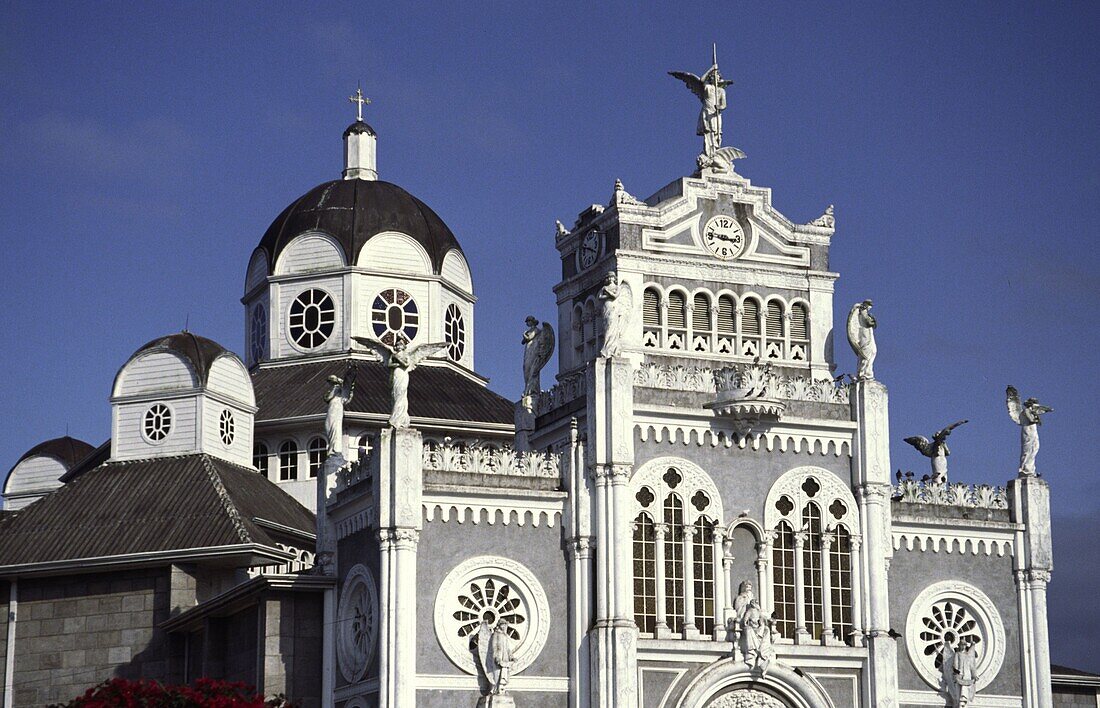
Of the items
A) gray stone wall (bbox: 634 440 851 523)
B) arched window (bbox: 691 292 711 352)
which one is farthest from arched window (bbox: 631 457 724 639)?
arched window (bbox: 691 292 711 352)

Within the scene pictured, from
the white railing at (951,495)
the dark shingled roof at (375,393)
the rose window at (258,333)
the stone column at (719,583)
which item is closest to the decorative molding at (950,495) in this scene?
the white railing at (951,495)

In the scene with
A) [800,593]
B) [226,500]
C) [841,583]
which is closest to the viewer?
[800,593]

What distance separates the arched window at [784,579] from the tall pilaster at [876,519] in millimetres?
1935

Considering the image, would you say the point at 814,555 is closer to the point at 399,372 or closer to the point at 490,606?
the point at 490,606

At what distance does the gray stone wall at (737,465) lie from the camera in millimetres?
57250

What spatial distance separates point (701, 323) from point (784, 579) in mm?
7744

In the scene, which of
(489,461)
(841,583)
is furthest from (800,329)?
(489,461)

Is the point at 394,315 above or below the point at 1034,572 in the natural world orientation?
above

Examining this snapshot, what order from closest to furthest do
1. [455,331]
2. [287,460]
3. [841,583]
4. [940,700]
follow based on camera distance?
[841,583], [940,700], [287,460], [455,331]

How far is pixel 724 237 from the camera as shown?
61.1 metres

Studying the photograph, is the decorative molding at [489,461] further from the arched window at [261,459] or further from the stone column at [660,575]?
the arched window at [261,459]

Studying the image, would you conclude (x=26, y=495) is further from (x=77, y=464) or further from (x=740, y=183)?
(x=740, y=183)

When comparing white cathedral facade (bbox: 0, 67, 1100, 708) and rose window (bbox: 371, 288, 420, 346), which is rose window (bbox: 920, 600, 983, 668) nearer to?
white cathedral facade (bbox: 0, 67, 1100, 708)

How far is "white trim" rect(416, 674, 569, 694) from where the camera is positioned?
54188 millimetres
